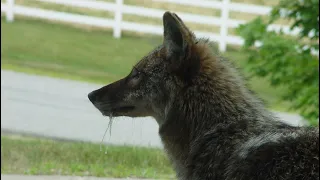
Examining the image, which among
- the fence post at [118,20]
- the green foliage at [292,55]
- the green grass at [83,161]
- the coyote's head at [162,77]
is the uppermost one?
the fence post at [118,20]

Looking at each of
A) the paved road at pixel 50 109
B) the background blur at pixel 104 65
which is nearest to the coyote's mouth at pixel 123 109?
the background blur at pixel 104 65

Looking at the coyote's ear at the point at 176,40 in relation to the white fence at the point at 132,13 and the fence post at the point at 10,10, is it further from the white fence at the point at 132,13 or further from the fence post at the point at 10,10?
the fence post at the point at 10,10

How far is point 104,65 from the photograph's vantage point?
4.93 meters

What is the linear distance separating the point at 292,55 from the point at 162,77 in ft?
5.96

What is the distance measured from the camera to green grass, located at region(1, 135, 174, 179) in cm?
300

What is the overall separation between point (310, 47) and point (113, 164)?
1293 mm

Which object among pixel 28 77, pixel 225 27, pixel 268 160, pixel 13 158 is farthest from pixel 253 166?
pixel 225 27

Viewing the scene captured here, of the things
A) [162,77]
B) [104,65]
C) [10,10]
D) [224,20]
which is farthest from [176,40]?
[10,10]

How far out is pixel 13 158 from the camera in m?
3.25

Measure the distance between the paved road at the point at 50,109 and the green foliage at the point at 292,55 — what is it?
536mm

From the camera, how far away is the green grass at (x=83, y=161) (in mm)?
2996

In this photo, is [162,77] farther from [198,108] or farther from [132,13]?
[132,13]

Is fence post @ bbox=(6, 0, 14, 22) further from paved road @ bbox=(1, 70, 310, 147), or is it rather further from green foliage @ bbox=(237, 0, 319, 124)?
green foliage @ bbox=(237, 0, 319, 124)

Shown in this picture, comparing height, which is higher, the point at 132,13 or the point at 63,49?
the point at 132,13
